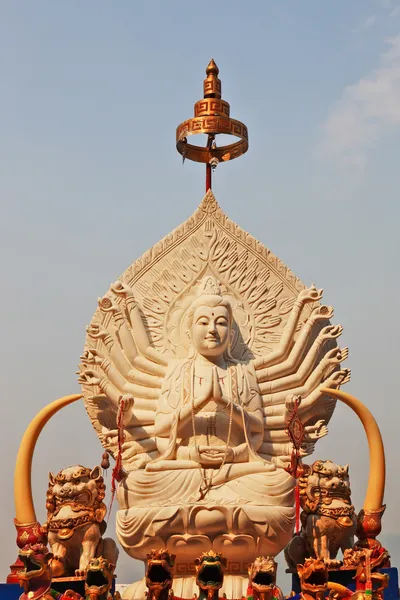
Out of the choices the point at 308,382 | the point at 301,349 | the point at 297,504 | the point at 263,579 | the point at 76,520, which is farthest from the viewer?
the point at 301,349

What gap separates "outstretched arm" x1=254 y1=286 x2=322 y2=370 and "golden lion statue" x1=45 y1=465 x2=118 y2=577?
2.87m

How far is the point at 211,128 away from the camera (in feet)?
63.3

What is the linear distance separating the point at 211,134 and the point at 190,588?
713cm

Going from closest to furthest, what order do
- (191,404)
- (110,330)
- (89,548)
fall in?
1. (89,548)
2. (191,404)
3. (110,330)

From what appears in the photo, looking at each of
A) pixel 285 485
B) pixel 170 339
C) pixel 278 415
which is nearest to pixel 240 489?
pixel 285 485

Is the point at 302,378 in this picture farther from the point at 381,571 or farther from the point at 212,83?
the point at 212,83

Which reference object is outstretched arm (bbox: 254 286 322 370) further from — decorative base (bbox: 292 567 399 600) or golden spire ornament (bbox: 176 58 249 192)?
decorative base (bbox: 292 567 399 600)

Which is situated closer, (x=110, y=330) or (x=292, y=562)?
(x=292, y=562)

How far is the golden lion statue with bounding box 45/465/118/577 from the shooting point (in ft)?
51.0

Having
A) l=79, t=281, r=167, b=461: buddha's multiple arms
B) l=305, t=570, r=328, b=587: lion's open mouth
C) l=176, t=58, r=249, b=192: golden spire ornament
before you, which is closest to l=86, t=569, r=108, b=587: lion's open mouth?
l=305, t=570, r=328, b=587: lion's open mouth

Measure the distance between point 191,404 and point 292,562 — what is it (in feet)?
7.58

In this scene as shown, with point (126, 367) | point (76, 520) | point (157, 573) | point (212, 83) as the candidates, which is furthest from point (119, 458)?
point (212, 83)

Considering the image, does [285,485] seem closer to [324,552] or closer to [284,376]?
[324,552]

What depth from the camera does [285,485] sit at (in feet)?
52.0
